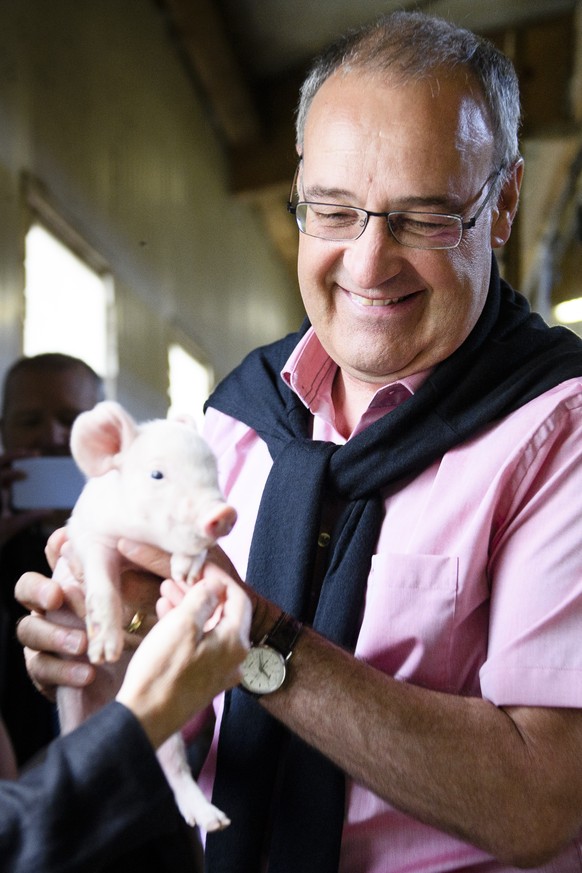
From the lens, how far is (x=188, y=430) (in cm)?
56

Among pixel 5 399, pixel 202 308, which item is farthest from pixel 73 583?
pixel 202 308

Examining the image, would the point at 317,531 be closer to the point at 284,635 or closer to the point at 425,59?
the point at 284,635

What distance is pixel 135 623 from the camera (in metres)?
0.57

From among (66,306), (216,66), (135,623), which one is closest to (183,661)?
(135,623)

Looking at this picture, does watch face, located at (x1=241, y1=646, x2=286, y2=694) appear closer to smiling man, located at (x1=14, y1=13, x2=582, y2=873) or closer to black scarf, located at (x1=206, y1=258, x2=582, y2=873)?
smiling man, located at (x1=14, y1=13, x2=582, y2=873)

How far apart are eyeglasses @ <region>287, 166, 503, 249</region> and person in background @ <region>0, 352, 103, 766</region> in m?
0.26

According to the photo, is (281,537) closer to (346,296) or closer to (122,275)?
(346,296)

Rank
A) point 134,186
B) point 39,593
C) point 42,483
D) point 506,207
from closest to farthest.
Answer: point 39,593 → point 42,483 → point 506,207 → point 134,186

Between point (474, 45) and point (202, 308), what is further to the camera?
point (202, 308)

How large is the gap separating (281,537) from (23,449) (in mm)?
247

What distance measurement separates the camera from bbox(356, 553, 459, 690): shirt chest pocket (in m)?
0.77

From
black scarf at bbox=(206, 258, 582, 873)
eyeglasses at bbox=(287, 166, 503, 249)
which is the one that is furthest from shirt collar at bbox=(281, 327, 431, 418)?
eyeglasses at bbox=(287, 166, 503, 249)

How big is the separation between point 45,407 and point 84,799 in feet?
1.32

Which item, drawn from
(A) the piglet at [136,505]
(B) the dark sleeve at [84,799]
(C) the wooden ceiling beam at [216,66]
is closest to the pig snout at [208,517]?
(A) the piglet at [136,505]
